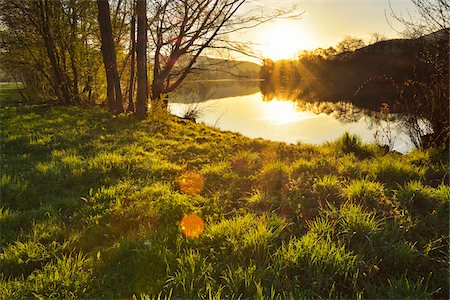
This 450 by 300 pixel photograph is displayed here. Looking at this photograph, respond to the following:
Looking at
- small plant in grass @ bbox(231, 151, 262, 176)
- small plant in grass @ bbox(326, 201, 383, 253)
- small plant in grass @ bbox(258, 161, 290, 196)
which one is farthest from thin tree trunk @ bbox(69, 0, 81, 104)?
small plant in grass @ bbox(326, 201, 383, 253)

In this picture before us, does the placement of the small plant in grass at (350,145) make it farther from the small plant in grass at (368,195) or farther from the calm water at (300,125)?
the calm water at (300,125)

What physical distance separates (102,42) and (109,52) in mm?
733

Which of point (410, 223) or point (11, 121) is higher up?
point (11, 121)

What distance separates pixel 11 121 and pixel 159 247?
11.3 m

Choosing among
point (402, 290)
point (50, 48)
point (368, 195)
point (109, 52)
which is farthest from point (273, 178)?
point (50, 48)

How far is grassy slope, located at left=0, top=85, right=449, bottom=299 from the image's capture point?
9.57ft

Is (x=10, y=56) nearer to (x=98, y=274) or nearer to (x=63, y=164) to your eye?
(x=63, y=164)

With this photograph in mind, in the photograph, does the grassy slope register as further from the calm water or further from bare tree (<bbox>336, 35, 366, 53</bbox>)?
bare tree (<bbox>336, 35, 366, 53</bbox>)

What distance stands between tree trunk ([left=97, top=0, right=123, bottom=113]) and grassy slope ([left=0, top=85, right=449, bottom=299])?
26.4 ft

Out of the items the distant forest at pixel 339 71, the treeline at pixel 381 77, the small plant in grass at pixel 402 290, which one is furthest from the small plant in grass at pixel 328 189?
the distant forest at pixel 339 71

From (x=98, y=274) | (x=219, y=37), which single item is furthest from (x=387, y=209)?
(x=219, y=37)

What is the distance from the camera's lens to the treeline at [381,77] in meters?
7.95

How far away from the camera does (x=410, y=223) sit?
12.6 feet

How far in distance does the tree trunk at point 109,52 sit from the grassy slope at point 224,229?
8060 millimetres
